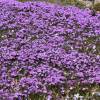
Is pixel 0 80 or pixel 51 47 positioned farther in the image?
pixel 51 47

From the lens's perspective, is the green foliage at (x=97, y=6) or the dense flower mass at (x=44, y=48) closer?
the dense flower mass at (x=44, y=48)

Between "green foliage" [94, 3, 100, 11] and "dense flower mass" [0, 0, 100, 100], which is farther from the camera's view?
"green foliage" [94, 3, 100, 11]

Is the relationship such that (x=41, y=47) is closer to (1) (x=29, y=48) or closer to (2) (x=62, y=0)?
(1) (x=29, y=48)

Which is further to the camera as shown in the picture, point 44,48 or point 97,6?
point 97,6

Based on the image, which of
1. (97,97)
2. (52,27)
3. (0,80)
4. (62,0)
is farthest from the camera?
(62,0)

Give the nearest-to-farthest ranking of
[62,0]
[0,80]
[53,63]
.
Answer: [0,80] → [53,63] → [62,0]

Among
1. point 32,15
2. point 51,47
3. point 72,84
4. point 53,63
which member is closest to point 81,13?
point 32,15

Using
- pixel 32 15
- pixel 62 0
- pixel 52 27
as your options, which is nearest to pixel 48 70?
pixel 52 27
